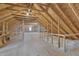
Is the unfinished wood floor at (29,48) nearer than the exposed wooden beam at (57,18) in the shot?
Yes

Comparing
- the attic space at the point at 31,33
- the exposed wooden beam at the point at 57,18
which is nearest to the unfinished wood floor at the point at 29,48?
the attic space at the point at 31,33

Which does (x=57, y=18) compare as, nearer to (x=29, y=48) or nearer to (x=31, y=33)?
(x=31, y=33)

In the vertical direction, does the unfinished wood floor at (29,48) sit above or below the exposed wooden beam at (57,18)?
below

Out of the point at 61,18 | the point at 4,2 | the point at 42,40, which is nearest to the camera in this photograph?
the point at 4,2

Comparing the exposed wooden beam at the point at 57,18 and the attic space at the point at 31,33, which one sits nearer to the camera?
the attic space at the point at 31,33

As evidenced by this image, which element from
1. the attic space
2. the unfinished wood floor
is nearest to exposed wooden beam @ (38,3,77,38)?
the attic space

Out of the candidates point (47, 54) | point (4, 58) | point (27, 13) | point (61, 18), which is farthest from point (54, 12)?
point (4, 58)

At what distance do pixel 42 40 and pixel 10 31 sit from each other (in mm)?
450

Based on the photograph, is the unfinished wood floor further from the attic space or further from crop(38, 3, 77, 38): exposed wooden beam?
crop(38, 3, 77, 38): exposed wooden beam

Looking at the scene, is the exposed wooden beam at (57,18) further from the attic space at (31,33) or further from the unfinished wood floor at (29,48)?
the unfinished wood floor at (29,48)

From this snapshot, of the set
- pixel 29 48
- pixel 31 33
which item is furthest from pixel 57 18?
pixel 29 48

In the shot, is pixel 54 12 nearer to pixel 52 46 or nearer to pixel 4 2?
pixel 52 46

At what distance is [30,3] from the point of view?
1.64 m

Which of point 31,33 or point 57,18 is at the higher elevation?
point 57,18
